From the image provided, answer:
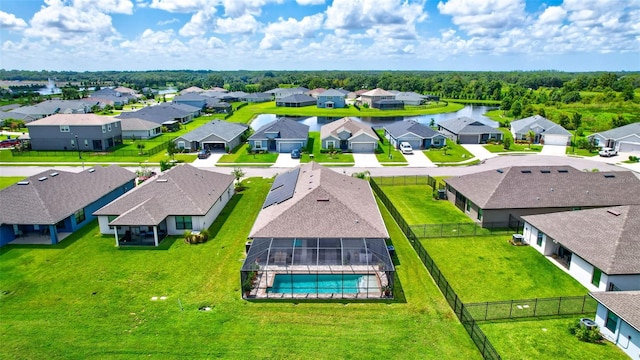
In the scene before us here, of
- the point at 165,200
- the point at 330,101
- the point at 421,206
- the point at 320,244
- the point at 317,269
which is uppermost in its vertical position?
the point at 330,101

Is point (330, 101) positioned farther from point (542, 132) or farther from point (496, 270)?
point (496, 270)

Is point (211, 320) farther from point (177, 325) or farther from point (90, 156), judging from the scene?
point (90, 156)

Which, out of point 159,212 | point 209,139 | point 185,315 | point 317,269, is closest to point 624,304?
point 317,269

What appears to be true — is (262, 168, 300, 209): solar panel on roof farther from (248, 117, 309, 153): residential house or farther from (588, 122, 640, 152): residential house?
(588, 122, 640, 152): residential house

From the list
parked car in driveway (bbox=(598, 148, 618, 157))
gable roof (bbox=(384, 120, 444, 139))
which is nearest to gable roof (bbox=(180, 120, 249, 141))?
gable roof (bbox=(384, 120, 444, 139))

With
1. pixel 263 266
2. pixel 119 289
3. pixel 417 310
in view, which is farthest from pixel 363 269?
pixel 119 289
